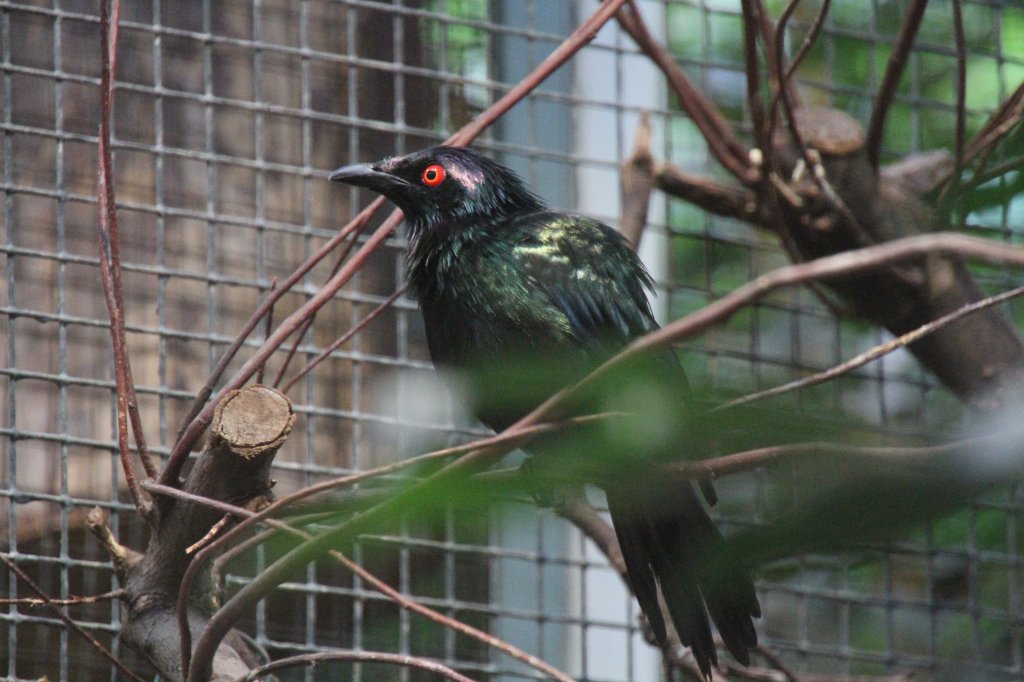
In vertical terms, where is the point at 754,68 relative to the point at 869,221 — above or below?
above

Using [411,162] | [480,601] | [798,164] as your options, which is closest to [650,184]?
[798,164]

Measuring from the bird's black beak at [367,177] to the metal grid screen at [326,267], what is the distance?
0.57 metres

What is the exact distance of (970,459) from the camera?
1.37 ft

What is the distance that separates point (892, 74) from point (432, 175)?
41.3 inches

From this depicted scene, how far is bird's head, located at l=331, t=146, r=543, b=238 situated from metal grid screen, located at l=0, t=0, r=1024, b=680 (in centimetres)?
57

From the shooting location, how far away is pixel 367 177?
2.42m

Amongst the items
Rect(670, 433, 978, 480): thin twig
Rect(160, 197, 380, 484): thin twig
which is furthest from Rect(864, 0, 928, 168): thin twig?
Rect(670, 433, 978, 480): thin twig

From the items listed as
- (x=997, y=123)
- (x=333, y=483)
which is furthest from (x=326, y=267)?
(x=333, y=483)

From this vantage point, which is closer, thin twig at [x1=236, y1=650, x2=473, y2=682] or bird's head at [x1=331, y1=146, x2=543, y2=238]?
thin twig at [x1=236, y1=650, x2=473, y2=682]

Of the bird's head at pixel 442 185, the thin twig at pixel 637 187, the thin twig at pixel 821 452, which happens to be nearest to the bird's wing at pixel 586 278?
the bird's head at pixel 442 185

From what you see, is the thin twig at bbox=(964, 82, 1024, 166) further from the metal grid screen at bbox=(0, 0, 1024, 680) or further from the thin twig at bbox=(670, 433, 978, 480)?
the thin twig at bbox=(670, 433, 978, 480)

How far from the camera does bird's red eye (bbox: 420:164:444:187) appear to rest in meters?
2.46

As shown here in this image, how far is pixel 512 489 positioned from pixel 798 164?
2701 millimetres

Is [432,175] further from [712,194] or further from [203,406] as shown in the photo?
[712,194]
